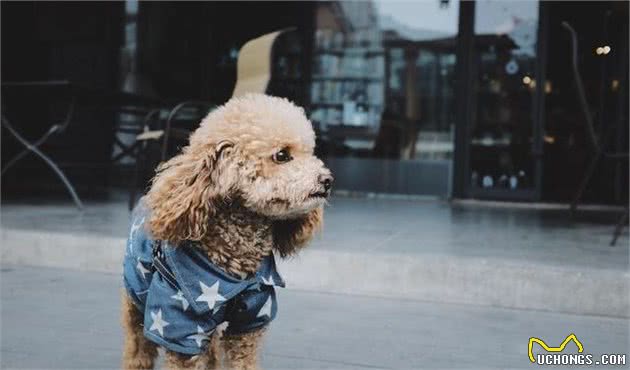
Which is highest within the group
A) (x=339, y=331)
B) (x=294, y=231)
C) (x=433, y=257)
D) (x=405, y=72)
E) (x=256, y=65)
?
(x=405, y=72)

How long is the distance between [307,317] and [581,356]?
103 centimetres

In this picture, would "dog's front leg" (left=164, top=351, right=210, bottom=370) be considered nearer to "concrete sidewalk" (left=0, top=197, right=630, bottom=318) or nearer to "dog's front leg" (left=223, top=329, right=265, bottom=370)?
"dog's front leg" (left=223, top=329, right=265, bottom=370)

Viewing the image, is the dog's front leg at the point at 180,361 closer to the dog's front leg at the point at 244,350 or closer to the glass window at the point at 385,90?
the dog's front leg at the point at 244,350

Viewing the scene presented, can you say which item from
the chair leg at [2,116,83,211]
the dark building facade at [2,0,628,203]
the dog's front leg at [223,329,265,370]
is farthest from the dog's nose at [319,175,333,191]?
the dark building facade at [2,0,628,203]

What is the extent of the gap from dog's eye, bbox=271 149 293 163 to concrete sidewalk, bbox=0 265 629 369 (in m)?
0.92

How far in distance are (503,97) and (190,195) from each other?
548 centimetres

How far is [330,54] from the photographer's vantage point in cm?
820

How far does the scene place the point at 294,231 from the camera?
1750 mm

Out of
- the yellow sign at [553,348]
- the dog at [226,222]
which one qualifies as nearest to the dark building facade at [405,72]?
the yellow sign at [553,348]

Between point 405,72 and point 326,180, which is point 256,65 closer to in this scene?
point 326,180

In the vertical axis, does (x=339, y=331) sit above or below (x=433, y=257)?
below

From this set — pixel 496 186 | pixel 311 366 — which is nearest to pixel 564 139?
pixel 496 186

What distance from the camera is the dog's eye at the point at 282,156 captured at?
1.53 meters

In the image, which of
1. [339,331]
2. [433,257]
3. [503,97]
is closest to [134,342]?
[339,331]
